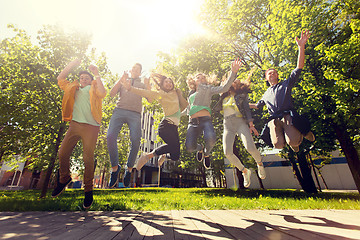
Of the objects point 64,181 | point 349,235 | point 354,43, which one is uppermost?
point 354,43

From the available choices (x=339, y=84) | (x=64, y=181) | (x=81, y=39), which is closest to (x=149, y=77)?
(x=64, y=181)

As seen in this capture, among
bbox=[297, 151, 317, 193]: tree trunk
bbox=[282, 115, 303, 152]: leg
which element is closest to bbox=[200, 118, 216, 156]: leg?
bbox=[282, 115, 303, 152]: leg

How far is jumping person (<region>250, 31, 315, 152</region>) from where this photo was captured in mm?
3638

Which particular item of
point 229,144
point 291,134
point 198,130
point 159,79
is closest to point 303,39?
point 291,134

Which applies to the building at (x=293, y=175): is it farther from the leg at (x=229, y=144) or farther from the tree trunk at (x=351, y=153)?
the leg at (x=229, y=144)

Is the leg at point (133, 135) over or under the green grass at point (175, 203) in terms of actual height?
over

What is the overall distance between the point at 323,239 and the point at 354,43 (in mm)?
7978

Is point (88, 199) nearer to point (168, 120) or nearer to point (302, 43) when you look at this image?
point (168, 120)

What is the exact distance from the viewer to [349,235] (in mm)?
1825

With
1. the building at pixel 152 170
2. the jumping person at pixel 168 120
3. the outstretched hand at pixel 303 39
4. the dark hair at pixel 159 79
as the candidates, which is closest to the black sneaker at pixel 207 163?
the jumping person at pixel 168 120

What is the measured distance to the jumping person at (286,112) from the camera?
3.64 m

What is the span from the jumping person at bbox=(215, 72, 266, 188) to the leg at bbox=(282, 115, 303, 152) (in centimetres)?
71

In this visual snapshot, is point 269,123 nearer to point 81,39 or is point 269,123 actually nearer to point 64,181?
point 64,181

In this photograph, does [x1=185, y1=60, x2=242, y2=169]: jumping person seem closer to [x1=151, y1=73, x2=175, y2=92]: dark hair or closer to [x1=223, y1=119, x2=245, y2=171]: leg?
[x1=223, y1=119, x2=245, y2=171]: leg
